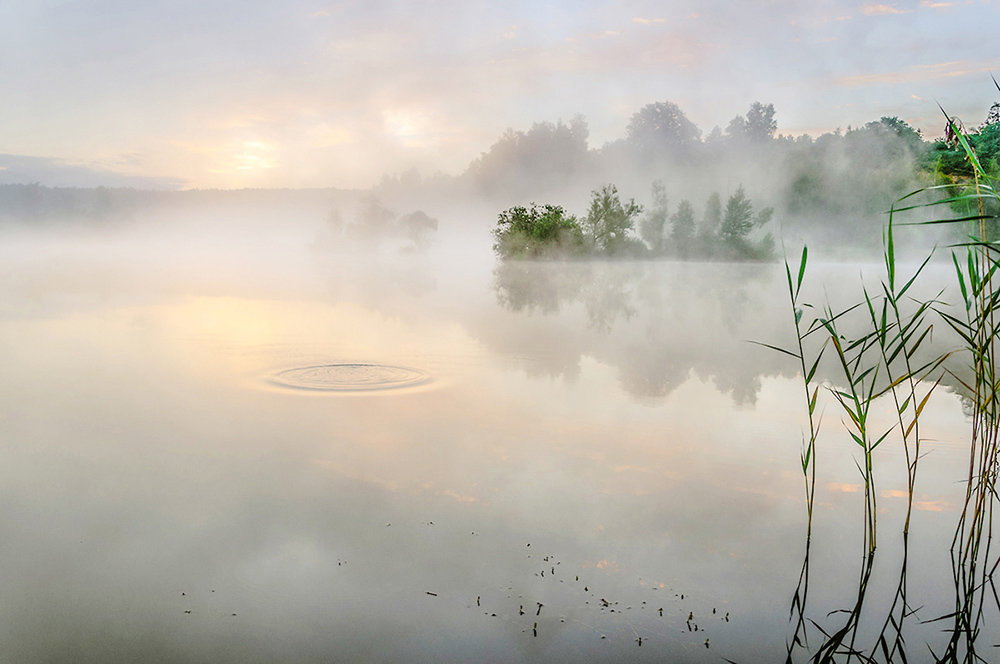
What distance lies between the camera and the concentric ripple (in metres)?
6.72

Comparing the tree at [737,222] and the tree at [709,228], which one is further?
the tree at [709,228]

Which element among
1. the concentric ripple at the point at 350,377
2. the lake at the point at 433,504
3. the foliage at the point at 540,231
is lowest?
the lake at the point at 433,504

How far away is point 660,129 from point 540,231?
16.9 m

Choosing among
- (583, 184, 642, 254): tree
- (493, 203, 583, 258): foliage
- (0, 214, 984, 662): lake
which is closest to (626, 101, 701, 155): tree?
(583, 184, 642, 254): tree

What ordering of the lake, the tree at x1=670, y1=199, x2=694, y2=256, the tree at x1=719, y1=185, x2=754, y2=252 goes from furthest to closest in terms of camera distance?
1. the tree at x1=670, y1=199, x2=694, y2=256
2. the tree at x1=719, y1=185, x2=754, y2=252
3. the lake

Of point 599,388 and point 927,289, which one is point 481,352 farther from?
point 927,289

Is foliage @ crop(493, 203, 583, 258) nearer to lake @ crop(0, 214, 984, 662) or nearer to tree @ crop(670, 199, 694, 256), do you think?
tree @ crop(670, 199, 694, 256)

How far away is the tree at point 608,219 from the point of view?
25672mm

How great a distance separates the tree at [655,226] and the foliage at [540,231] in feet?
12.8

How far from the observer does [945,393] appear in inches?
262

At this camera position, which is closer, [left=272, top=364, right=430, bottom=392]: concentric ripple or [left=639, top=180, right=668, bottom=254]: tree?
[left=272, top=364, right=430, bottom=392]: concentric ripple

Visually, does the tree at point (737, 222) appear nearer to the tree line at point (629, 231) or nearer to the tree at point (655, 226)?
the tree line at point (629, 231)

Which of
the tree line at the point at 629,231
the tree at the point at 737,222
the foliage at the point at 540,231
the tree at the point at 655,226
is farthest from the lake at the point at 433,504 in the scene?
the tree at the point at 655,226

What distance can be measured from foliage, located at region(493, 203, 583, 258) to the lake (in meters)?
16.9
